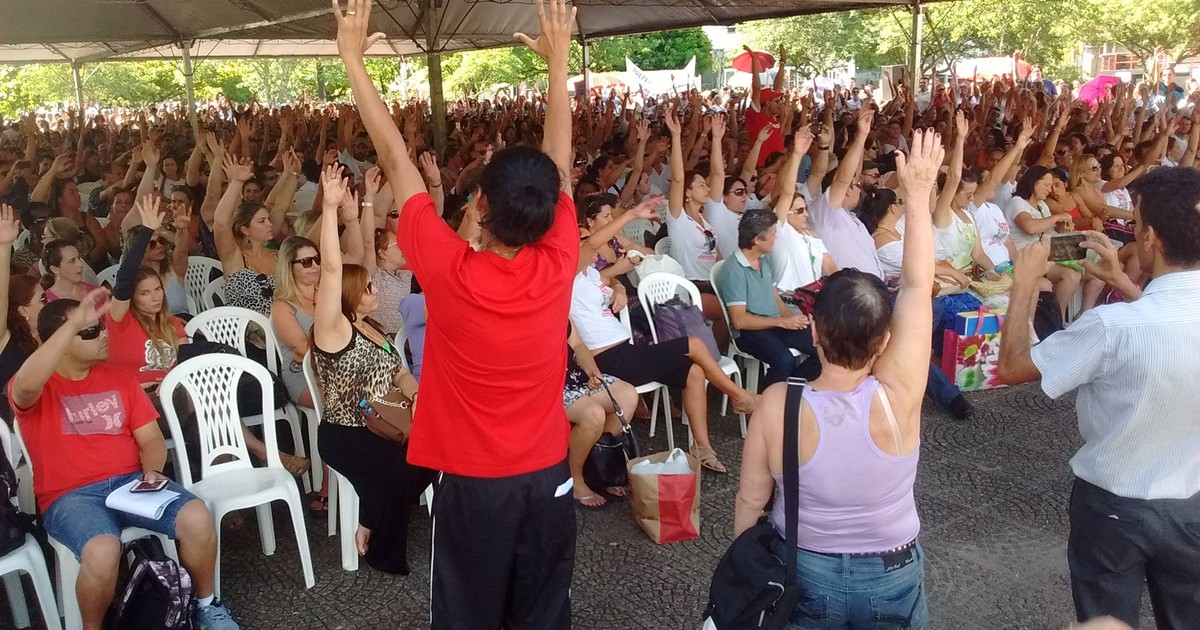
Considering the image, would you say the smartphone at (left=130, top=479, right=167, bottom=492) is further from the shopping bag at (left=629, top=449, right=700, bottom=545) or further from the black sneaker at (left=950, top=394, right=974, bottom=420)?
the black sneaker at (left=950, top=394, right=974, bottom=420)

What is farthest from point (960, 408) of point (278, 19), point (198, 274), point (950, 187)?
point (278, 19)

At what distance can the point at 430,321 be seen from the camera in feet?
6.26

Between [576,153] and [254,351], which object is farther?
[576,153]

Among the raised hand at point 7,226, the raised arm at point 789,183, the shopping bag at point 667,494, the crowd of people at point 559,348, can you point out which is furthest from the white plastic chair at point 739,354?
the raised hand at point 7,226

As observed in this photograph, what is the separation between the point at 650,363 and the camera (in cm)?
402

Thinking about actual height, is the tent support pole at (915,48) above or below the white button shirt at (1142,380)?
above

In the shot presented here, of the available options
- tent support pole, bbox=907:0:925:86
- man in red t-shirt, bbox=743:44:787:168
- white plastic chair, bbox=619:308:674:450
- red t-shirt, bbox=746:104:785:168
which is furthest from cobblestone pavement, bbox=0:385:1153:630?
tent support pole, bbox=907:0:925:86

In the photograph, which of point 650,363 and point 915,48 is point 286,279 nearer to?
point 650,363

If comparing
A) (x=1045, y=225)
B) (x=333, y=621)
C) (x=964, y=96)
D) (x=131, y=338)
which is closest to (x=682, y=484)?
(x=333, y=621)

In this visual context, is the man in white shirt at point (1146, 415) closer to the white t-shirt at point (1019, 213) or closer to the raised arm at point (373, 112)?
the raised arm at point (373, 112)

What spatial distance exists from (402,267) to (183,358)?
1.12 metres

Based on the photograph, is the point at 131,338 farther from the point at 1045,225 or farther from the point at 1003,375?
the point at 1045,225

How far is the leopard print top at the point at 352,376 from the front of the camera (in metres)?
3.04

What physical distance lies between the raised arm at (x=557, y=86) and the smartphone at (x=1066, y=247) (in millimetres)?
1443
